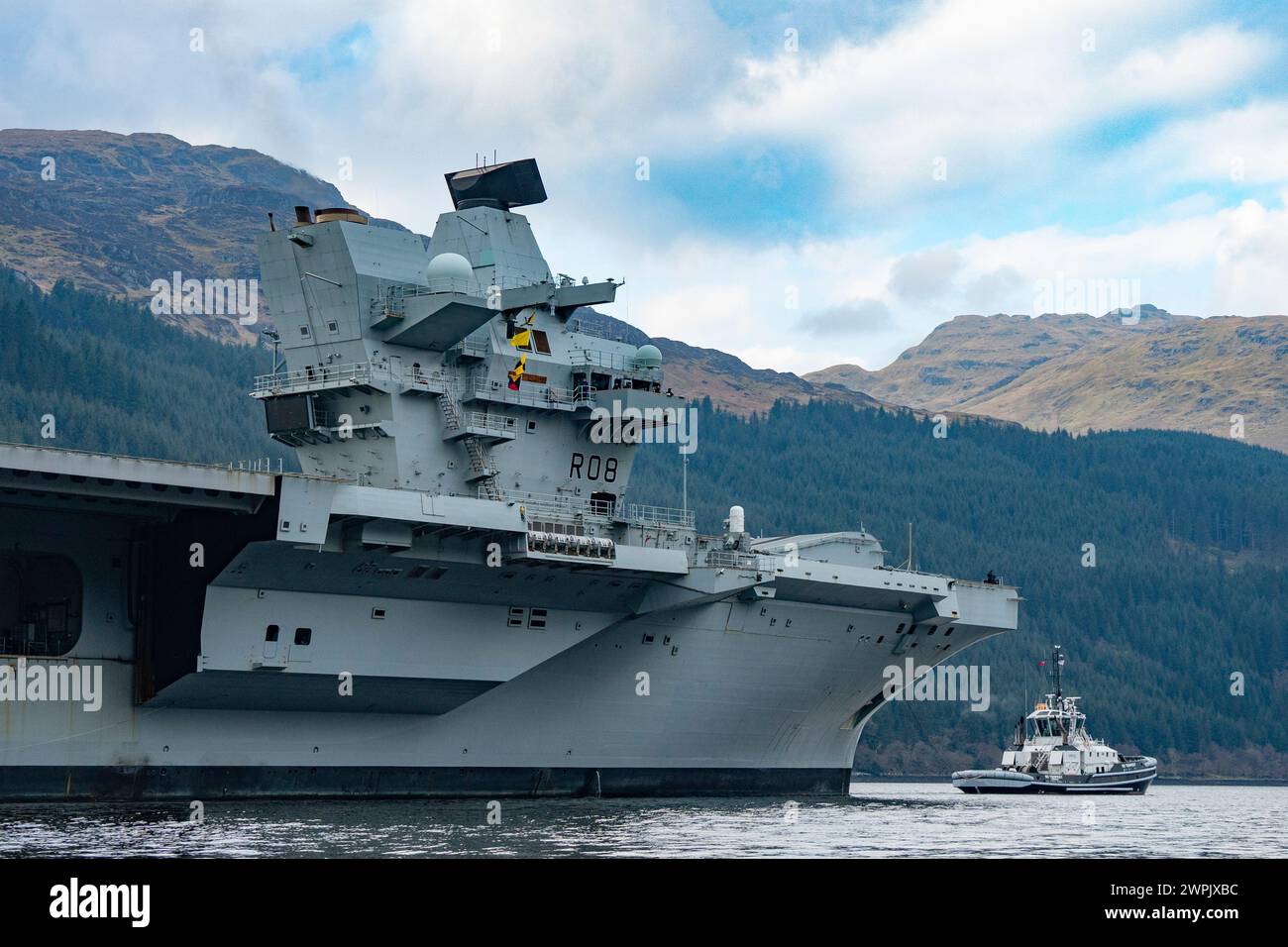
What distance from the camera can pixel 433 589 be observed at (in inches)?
1164

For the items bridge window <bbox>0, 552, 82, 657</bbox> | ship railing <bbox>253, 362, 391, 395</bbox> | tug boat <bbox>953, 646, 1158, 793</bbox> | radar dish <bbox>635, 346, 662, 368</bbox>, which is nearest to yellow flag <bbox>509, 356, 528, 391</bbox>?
ship railing <bbox>253, 362, 391, 395</bbox>

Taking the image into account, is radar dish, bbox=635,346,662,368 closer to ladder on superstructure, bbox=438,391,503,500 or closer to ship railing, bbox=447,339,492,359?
ship railing, bbox=447,339,492,359

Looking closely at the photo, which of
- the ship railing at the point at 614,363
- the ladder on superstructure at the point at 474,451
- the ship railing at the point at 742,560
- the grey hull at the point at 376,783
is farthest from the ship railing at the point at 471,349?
the grey hull at the point at 376,783

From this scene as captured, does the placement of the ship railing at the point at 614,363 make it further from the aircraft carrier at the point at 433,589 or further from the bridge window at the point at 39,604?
the bridge window at the point at 39,604

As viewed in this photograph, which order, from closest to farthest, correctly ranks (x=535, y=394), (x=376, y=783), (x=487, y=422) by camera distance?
(x=376, y=783), (x=487, y=422), (x=535, y=394)

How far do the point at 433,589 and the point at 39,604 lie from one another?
6.92 m

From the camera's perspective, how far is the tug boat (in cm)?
5544


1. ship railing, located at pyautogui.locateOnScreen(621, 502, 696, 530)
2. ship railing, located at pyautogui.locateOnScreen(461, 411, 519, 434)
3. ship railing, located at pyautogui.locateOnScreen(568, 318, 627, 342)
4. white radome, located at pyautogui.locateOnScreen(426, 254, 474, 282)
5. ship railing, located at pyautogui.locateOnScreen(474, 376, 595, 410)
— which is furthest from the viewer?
ship railing, located at pyautogui.locateOnScreen(568, 318, 627, 342)

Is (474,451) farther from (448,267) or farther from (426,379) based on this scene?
(448,267)

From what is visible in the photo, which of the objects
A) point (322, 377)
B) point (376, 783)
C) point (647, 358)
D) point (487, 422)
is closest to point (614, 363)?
point (647, 358)

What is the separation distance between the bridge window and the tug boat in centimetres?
3637

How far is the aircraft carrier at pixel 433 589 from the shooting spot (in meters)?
27.0

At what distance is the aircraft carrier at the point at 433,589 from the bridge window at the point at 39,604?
0.05m
